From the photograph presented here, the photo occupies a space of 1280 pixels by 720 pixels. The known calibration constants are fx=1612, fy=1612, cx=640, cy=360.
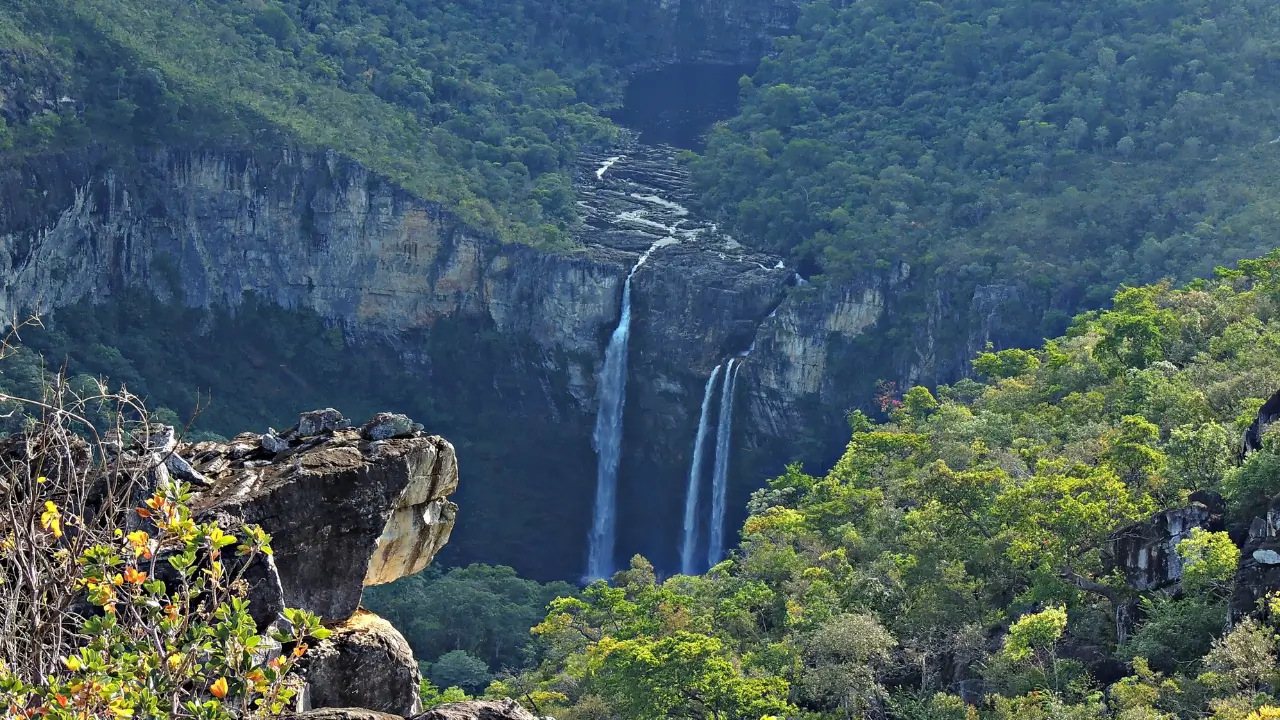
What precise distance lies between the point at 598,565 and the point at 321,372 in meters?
10.6

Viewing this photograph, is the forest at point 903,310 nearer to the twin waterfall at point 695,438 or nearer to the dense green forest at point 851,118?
the dense green forest at point 851,118

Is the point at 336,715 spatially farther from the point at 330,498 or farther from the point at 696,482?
the point at 696,482

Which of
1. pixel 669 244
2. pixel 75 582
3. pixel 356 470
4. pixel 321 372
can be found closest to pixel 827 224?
pixel 669 244

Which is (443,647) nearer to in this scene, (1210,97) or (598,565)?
(598,565)

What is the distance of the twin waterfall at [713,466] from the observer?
48.2 m

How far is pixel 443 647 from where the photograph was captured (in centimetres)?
3975

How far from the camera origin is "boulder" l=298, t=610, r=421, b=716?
1095 cm

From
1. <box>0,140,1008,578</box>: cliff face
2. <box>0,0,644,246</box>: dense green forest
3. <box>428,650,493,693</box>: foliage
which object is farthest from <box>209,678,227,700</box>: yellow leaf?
<box>0,0,644,246</box>: dense green forest

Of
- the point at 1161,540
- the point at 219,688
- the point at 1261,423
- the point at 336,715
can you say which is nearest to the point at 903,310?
the point at 1261,423

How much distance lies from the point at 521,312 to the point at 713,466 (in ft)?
25.5

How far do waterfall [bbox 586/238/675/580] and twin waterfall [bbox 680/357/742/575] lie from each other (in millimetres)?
2593

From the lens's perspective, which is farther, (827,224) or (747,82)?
(747,82)

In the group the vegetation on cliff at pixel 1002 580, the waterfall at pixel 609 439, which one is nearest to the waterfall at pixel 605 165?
the waterfall at pixel 609 439

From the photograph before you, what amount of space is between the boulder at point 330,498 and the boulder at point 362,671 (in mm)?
354
